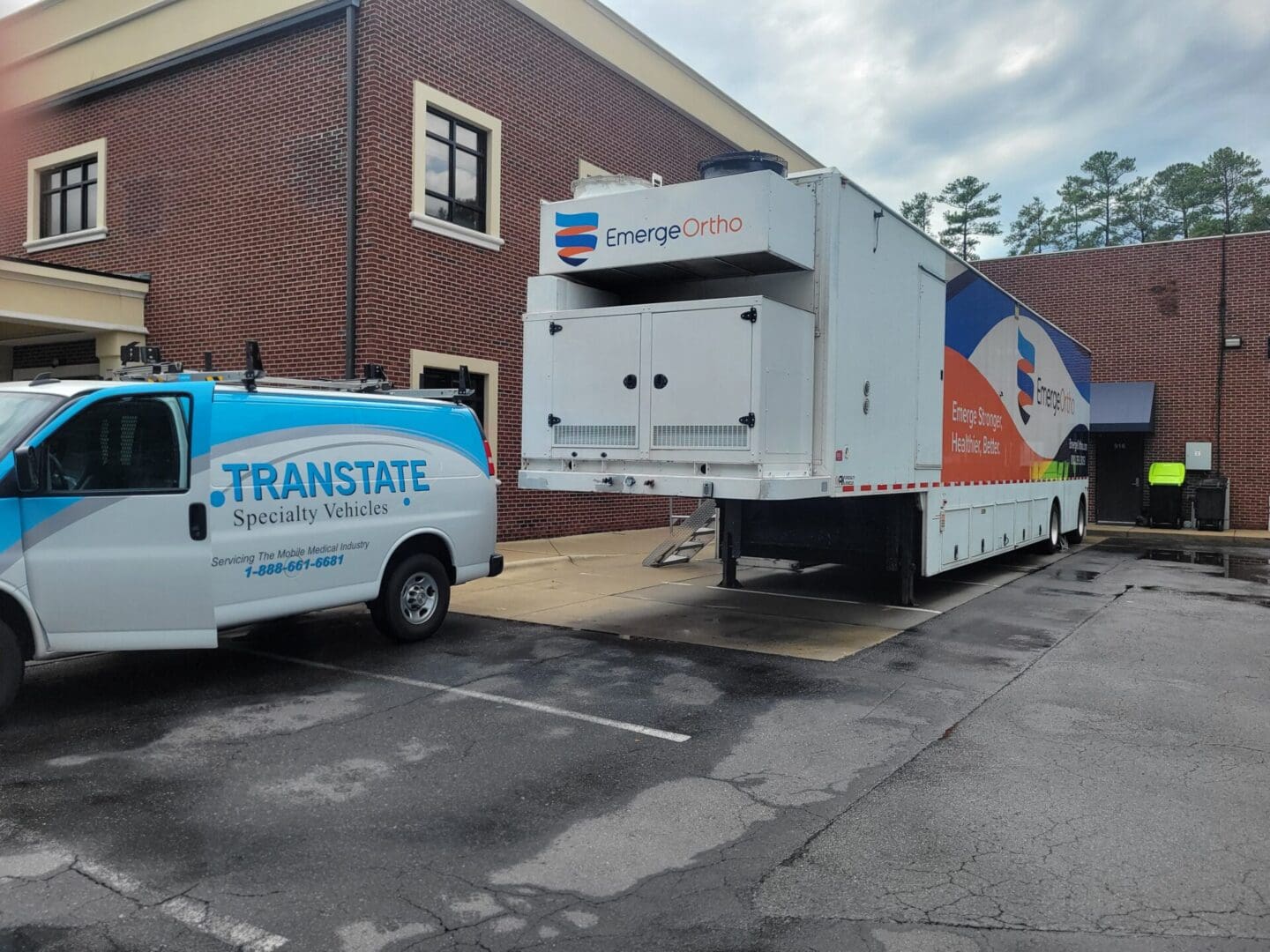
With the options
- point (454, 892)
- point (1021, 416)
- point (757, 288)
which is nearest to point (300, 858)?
point (454, 892)

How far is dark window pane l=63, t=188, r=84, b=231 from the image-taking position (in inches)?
661

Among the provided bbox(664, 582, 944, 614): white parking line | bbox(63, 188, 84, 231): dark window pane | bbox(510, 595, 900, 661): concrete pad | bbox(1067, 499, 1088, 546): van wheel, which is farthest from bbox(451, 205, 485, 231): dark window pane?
bbox(1067, 499, 1088, 546): van wheel

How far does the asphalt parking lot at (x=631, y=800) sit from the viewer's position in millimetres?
3469

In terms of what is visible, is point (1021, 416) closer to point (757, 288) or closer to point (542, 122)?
point (757, 288)

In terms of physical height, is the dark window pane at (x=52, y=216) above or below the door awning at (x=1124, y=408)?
above

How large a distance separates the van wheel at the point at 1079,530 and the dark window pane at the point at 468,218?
12.1 meters

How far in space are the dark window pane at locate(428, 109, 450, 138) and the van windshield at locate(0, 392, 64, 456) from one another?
29.5ft

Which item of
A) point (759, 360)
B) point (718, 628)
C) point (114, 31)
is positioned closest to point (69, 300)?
point (114, 31)

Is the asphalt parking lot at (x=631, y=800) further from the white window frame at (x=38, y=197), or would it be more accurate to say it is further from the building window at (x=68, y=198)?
the building window at (x=68, y=198)

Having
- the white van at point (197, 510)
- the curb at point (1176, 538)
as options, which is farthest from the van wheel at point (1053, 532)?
the white van at point (197, 510)

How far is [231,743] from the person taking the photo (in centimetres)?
546

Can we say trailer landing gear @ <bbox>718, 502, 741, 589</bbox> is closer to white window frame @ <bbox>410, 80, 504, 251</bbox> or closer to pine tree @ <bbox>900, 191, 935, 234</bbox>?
white window frame @ <bbox>410, 80, 504, 251</bbox>

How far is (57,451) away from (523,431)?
3948mm

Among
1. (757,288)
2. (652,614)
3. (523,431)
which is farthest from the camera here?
(652,614)
